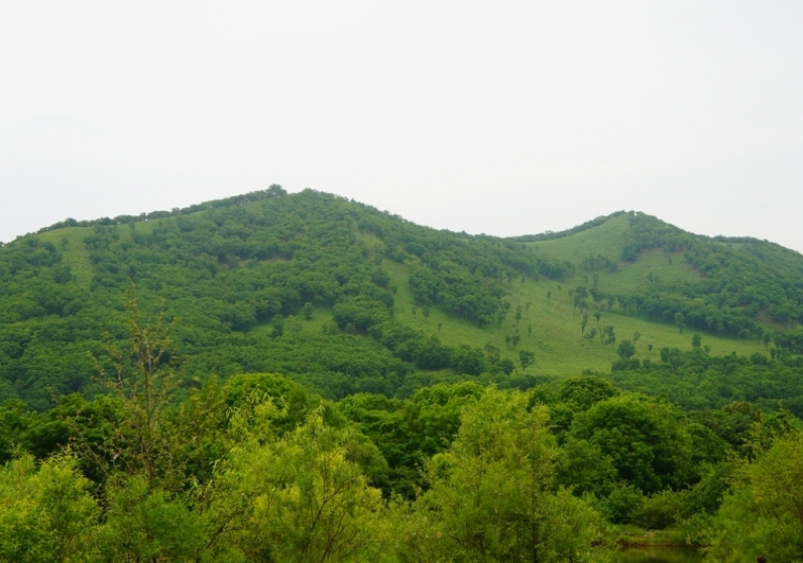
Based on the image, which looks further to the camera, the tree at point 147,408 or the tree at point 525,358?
the tree at point 525,358

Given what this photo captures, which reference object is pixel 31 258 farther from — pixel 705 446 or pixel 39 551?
pixel 39 551

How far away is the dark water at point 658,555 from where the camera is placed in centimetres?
5409

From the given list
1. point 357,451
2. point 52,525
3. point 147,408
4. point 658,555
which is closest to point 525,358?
point 357,451

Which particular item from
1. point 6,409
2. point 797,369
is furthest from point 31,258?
point 797,369

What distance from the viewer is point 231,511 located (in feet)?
68.9

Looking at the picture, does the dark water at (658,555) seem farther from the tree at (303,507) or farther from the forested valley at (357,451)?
the tree at (303,507)

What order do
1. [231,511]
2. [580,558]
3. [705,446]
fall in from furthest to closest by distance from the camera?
1. [705,446]
2. [580,558]
3. [231,511]

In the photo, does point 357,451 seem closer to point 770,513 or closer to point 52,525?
point 770,513

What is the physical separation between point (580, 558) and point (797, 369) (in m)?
147

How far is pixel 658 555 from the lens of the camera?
187ft

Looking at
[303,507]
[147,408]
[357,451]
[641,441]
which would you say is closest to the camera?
[147,408]

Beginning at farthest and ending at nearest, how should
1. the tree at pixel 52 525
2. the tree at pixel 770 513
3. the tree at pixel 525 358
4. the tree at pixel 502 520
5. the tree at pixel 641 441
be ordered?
the tree at pixel 525 358, the tree at pixel 641 441, the tree at pixel 770 513, the tree at pixel 502 520, the tree at pixel 52 525

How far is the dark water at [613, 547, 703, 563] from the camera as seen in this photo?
54.1 meters

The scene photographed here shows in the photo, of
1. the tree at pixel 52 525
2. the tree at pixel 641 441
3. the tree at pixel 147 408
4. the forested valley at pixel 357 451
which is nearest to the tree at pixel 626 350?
the forested valley at pixel 357 451
